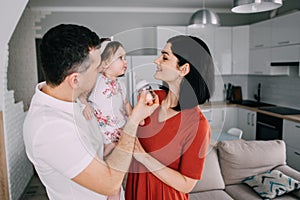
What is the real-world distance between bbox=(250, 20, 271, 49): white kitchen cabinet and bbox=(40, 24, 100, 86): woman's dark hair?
12.1 ft

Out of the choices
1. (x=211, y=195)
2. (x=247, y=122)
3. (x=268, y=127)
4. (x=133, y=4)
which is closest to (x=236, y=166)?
(x=211, y=195)

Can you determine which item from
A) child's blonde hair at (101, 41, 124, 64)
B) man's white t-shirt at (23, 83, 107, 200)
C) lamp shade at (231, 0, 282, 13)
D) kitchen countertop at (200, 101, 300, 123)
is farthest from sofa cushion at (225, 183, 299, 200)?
child's blonde hair at (101, 41, 124, 64)

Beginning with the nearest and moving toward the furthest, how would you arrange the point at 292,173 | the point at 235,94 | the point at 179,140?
the point at 179,140
the point at 292,173
the point at 235,94

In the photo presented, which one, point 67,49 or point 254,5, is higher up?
point 254,5

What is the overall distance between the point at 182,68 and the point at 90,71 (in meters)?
0.19

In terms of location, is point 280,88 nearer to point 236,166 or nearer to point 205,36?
point 236,166

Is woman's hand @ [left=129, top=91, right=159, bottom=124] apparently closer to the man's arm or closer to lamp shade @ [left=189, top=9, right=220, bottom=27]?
the man's arm

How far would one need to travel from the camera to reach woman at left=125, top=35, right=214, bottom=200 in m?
0.56

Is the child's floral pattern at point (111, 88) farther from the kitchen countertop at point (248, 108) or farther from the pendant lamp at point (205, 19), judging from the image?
the pendant lamp at point (205, 19)

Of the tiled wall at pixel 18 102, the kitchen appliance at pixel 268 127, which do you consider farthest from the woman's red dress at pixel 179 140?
the kitchen appliance at pixel 268 127

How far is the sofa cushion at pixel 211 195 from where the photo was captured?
1955 mm

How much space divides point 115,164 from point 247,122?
3.62 metres

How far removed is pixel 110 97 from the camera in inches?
21.5

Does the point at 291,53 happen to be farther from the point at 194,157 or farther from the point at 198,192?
the point at 194,157
